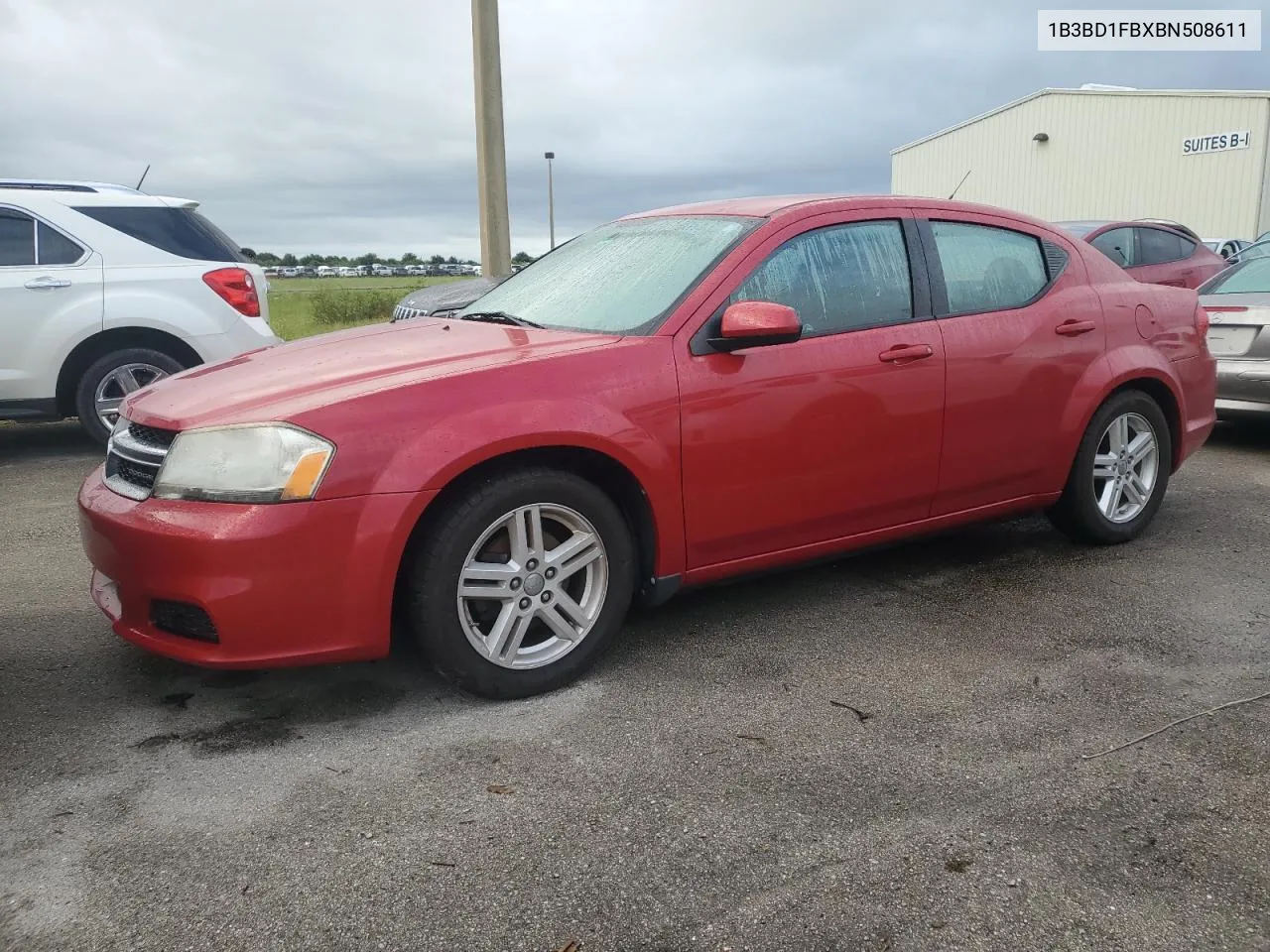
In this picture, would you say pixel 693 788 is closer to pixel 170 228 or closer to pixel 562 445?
pixel 562 445

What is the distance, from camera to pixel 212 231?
7.50 meters

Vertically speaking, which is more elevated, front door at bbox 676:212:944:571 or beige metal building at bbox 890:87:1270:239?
beige metal building at bbox 890:87:1270:239

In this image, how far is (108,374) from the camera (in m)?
7.00

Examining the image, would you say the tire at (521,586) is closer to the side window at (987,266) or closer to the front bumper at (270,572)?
the front bumper at (270,572)

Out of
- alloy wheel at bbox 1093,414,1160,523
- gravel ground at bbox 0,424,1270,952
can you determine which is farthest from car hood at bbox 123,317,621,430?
alloy wheel at bbox 1093,414,1160,523

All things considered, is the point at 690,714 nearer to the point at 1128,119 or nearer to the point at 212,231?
the point at 212,231

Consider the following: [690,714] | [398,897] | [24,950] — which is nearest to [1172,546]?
[690,714]

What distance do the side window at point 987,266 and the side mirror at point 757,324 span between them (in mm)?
1051

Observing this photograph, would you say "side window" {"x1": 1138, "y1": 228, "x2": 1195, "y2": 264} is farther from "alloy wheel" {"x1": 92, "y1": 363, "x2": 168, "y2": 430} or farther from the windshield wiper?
"alloy wheel" {"x1": 92, "y1": 363, "x2": 168, "y2": 430}

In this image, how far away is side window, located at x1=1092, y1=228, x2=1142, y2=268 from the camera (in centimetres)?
1097

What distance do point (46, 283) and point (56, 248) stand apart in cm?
26

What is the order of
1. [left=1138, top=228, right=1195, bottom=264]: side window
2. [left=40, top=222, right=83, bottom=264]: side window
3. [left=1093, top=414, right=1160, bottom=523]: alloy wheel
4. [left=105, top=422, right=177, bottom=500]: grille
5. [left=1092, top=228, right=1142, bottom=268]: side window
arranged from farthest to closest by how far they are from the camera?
[left=1138, top=228, right=1195, bottom=264]: side window → [left=1092, top=228, right=1142, bottom=268]: side window → [left=40, top=222, right=83, bottom=264]: side window → [left=1093, top=414, right=1160, bottom=523]: alloy wheel → [left=105, top=422, right=177, bottom=500]: grille

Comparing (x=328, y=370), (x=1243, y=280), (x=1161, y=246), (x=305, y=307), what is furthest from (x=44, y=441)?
(x=305, y=307)

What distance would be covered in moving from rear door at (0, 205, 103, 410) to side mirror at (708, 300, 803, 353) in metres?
5.26
